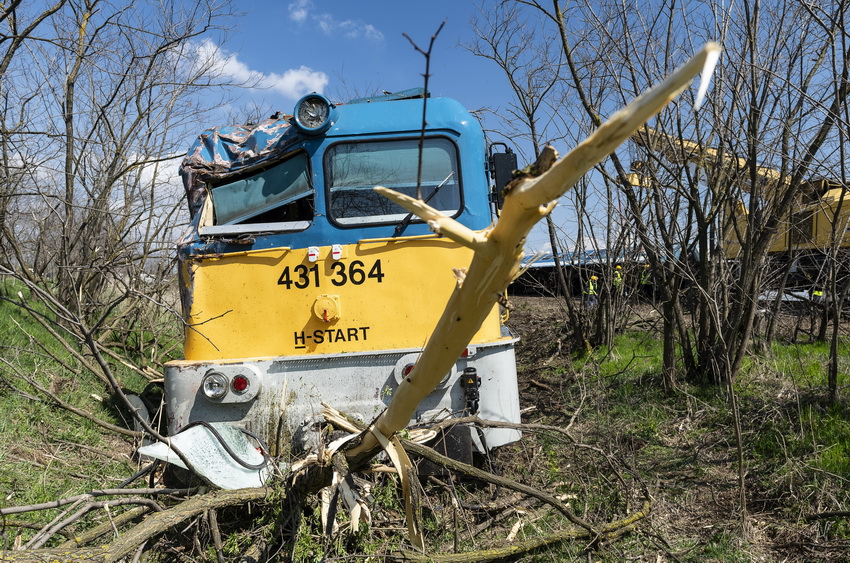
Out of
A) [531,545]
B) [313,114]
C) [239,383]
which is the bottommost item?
[531,545]

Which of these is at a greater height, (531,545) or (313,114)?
(313,114)

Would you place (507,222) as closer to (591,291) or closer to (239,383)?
(239,383)

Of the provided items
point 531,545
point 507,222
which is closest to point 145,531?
point 531,545

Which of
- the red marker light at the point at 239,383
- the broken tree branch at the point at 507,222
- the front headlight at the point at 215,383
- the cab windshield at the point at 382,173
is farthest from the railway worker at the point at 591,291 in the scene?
the broken tree branch at the point at 507,222

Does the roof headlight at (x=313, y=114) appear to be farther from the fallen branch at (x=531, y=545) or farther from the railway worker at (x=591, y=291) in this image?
the railway worker at (x=591, y=291)

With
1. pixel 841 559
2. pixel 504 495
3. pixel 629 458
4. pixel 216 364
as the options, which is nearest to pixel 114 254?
pixel 216 364

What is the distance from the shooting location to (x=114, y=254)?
808cm

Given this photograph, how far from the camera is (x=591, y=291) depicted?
8.99m

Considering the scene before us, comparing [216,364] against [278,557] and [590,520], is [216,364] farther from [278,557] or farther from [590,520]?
[590,520]

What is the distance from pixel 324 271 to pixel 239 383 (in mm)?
928

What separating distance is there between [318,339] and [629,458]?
7.82 feet

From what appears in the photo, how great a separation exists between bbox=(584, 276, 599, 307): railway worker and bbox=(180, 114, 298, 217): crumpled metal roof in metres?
5.50

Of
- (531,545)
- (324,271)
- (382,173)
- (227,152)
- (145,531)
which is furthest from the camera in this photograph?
(227,152)

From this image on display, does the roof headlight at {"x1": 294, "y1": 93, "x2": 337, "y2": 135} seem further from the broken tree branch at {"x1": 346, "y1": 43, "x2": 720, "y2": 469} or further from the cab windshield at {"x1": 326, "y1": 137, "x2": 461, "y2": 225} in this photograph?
the broken tree branch at {"x1": 346, "y1": 43, "x2": 720, "y2": 469}
